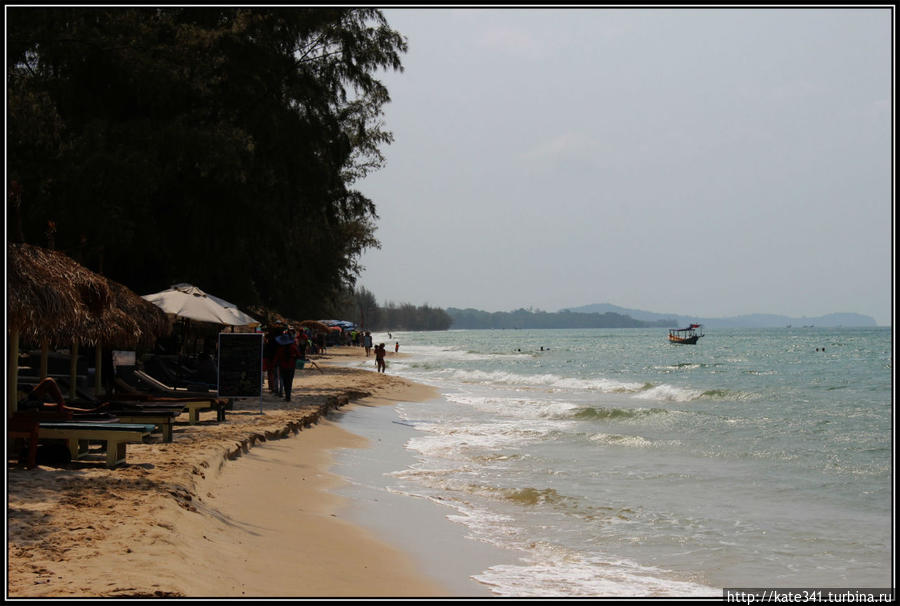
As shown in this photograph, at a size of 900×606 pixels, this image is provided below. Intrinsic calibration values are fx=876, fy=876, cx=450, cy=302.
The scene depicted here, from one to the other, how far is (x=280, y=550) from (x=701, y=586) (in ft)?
10.7

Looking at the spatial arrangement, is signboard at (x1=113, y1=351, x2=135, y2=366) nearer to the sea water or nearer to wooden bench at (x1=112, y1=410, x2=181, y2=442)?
wooden bench at (x1=112, y1=410, x2=181, y2=442)

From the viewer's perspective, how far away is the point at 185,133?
58.2 ft

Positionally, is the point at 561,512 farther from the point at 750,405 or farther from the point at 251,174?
the point at 750,405

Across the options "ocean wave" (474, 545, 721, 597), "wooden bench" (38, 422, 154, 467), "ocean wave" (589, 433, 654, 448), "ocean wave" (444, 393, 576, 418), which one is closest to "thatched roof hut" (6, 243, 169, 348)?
"wooden bench" (38, 422, 154, 467)

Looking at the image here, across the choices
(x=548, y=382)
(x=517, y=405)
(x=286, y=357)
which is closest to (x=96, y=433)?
(x=286, y=357)

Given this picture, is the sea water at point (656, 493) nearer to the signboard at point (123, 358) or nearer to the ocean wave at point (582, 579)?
the ocean wave at point (582, 579)

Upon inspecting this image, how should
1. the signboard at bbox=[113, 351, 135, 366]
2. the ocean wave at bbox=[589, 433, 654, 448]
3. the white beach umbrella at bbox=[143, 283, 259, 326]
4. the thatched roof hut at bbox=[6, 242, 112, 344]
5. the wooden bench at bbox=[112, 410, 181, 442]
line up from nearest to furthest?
the thatched roof hut at bbox=[6, 242, 112, 344] < the wooden bench at bbox=[112, 410, 181, 442] < the signboard at bbox=[113, 351, 135, 366] < the ocean wave at bbox=[589, 433, 654, 448] < the white beach umbrella at bbox=[143, 283, 259, 326]

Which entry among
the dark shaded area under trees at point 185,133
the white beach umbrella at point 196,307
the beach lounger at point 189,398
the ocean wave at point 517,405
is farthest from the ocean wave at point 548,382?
the beach lounger at point 189,398

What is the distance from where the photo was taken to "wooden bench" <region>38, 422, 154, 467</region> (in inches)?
Answer: 332

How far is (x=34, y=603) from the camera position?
451 centimetres

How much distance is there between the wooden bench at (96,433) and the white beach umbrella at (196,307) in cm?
688

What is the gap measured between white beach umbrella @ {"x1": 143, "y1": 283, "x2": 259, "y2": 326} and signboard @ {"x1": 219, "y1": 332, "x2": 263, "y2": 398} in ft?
4.35

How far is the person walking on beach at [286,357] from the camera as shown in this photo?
1705 centimetres

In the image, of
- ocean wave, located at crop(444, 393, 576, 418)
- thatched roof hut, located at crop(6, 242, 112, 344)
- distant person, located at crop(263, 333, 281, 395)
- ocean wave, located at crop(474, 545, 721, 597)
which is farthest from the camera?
ocean wave, located at crop(444, 393, 576, 418)
